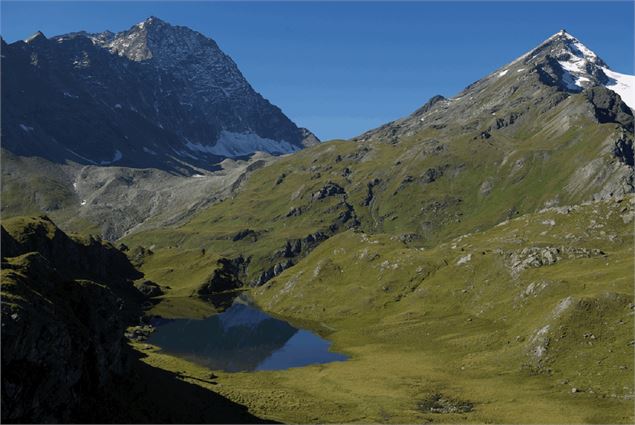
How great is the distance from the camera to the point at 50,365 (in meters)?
56.2

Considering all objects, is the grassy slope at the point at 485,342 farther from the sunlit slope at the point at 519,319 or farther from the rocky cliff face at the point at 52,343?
the rocky cliff face at the point at 52,343

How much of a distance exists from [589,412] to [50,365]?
69.4m

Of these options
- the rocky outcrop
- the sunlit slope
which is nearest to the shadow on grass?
the sunlit slope

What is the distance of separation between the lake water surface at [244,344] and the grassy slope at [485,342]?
28.8 feet

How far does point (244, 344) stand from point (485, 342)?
73891mm

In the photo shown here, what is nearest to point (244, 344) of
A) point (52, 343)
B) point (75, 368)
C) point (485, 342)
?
point (485, 342)

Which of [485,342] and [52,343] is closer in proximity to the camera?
[52,343]

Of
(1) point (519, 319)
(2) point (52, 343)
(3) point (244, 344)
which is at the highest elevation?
(2) point (52, 343)

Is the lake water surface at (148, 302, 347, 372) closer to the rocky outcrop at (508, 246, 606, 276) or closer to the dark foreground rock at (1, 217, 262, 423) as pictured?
the dark foreground rock at (1, 217, 262, 423)

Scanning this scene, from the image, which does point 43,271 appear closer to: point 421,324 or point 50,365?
point 50,365

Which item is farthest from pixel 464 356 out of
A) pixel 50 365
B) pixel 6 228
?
pixel 6 228

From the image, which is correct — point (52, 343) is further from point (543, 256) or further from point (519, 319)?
point (543, 256)

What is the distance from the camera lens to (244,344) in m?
167

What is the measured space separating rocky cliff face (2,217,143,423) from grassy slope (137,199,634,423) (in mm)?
26501
